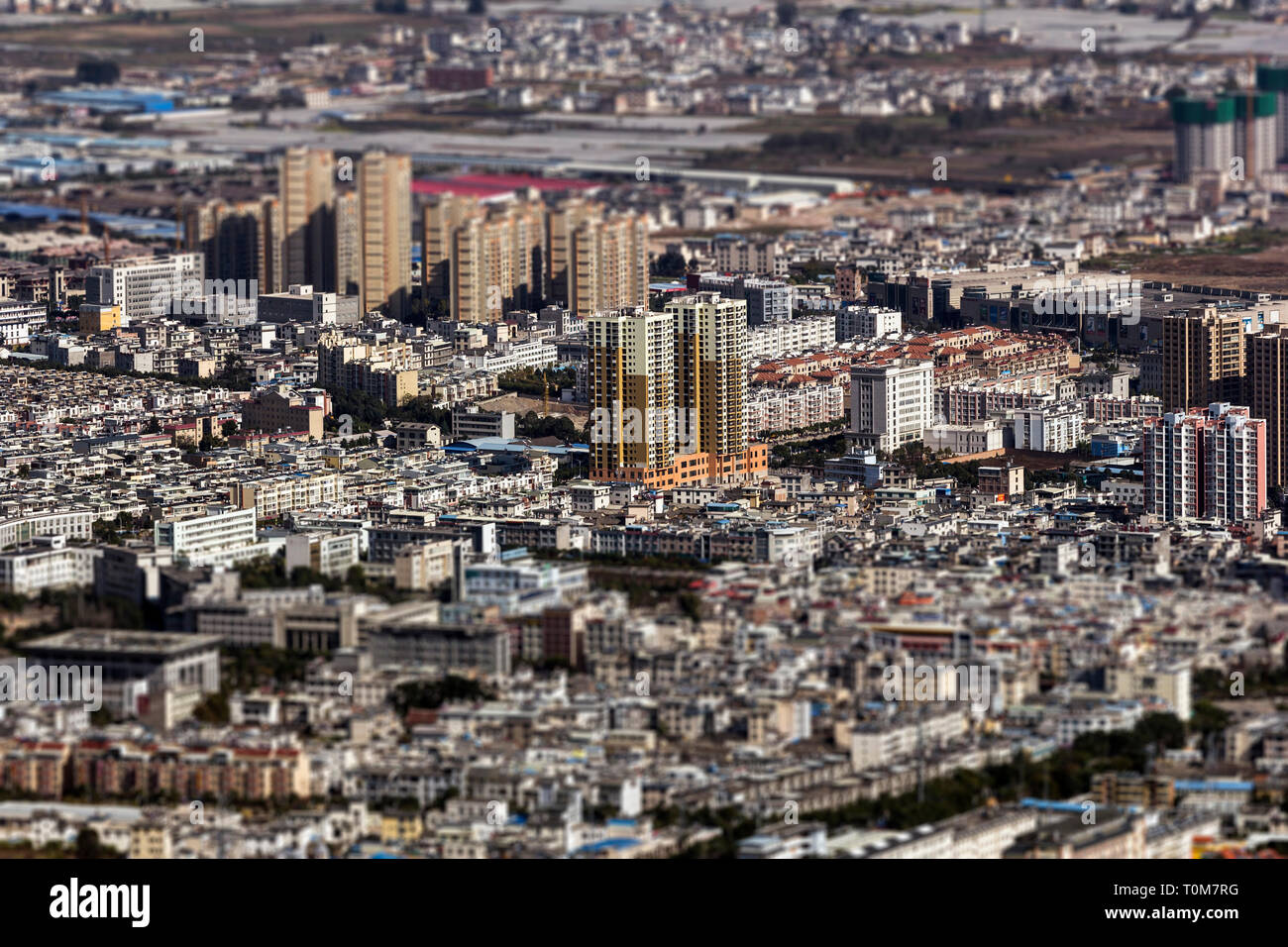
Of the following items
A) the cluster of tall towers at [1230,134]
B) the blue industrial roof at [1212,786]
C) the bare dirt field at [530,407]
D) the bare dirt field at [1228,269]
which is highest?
the cluster of tall towers at [1230,134]

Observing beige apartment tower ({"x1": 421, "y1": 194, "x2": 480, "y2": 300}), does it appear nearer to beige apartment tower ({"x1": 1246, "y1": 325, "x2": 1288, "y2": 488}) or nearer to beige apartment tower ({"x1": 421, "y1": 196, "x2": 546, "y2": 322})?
beige apartment tower ({"x1": 421, "y1": 196, "x2": 546, "y2": 322})

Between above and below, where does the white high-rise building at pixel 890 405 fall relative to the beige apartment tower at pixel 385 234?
below

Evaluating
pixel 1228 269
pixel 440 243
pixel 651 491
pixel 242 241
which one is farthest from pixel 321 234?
pixel 651 491

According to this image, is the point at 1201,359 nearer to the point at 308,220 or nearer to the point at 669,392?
the point at 669,392

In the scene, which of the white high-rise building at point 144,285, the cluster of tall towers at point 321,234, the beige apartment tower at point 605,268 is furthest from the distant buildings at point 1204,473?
the white high-rise building at point 144,285

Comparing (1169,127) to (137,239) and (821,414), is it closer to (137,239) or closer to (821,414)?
(137,239)

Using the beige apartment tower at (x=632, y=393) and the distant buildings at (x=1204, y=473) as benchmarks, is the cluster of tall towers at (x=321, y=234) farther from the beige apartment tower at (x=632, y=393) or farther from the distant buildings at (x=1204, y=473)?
the distant buildings at (x=1204, y=473)

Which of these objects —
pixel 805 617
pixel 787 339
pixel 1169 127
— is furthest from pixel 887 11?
pixel 805 617

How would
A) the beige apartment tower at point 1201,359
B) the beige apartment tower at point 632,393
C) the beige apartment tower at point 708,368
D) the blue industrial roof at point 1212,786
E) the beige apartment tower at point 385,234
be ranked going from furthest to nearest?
the beige apartment tower at point 385,234, the beige apartment tower at point 1201,359, the beige apartment tower at point 708,368, the beige apartment tower at point 632,393, the blue industrial roof at point 1212,786
